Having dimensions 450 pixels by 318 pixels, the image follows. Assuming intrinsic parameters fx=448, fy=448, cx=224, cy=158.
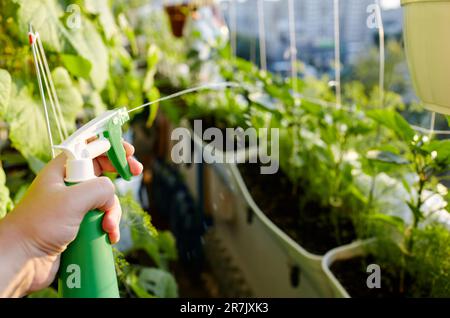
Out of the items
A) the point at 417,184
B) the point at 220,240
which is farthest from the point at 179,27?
the point at 417,184

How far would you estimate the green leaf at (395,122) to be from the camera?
0.55 m

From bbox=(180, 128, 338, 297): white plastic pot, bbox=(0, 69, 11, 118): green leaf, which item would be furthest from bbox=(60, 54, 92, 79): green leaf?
bbox=(180, 128, 338, 297): white plastic pot

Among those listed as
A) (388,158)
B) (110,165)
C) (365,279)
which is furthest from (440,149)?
(110,165)

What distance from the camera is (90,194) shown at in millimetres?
348

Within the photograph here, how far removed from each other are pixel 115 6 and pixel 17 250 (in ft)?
3.00

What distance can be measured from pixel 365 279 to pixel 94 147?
47 cm

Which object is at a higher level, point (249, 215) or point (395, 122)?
point (395, 122)

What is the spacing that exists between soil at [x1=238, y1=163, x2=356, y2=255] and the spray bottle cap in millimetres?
452

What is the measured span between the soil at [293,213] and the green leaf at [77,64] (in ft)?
1.39

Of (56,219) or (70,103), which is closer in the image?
(56,219)

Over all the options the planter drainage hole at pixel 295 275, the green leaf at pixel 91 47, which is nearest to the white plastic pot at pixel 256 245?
the planter drainage hole at pixel 295 275

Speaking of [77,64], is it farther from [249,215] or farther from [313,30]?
[313,30]

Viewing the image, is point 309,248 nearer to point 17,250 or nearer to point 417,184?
point 417,184

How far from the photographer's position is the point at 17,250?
0.36 metres
